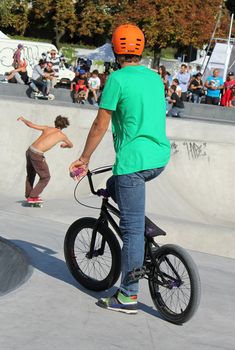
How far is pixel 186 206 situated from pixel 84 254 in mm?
7994

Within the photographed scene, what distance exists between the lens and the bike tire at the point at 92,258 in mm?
5000

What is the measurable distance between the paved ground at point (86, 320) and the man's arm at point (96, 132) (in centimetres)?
89

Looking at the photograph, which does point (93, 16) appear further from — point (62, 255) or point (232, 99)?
point (62, 255)

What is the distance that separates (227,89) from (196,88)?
56.7 inches

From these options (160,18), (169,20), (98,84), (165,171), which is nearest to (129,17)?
(160,18)

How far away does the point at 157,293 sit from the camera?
189 inches

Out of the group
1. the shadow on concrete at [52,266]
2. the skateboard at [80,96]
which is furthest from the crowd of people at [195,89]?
the shadow on concrete at [52,266]

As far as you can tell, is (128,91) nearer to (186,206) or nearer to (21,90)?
(186,206)

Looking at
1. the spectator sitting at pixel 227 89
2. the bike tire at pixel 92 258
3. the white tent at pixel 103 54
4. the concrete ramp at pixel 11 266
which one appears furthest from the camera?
the white tent at pixel 103 54

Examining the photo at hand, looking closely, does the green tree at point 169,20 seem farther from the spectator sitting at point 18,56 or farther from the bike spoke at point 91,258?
the bike spoke at point 91,258

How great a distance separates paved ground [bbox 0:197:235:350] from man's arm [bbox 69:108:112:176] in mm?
895

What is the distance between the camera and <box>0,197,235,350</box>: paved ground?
421 cm

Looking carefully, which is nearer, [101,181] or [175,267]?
[175,267]

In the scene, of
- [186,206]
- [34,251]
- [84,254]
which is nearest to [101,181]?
[186,206]
